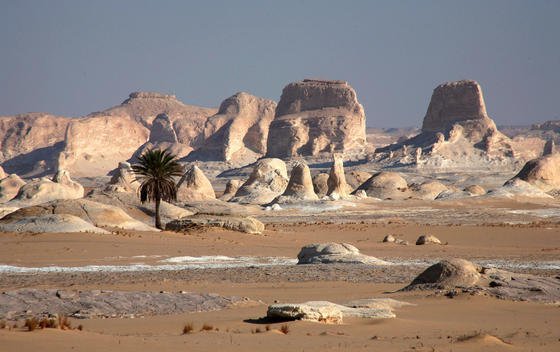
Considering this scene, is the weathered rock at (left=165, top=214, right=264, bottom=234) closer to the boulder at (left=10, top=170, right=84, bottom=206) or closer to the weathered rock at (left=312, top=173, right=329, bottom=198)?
the boulder at (left=10, top=170, right=84, bottom=206)

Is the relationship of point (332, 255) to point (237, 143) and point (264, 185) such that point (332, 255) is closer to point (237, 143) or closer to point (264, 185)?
point (264, 185)

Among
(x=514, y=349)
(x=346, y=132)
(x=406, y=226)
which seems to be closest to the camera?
(x=514, y=349)

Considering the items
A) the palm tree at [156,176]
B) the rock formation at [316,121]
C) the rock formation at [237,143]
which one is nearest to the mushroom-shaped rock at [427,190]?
the palm tree at [156,176]

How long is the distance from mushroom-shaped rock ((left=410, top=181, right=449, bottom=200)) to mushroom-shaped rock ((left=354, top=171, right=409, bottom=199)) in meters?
0.82

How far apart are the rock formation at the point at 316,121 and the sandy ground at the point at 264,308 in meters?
114

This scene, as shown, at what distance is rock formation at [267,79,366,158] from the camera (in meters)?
151

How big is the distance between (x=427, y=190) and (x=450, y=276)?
62102 millimetres

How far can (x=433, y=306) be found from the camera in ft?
52.1

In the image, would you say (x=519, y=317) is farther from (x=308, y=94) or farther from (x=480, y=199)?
(x=308, y=94)

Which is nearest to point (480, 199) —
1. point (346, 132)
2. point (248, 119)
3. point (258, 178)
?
point (258, 178)

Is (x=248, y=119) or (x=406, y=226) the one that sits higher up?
(x=248, y=119)

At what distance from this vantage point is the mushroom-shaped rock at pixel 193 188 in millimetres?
63219

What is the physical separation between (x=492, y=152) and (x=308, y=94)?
4228 centimetres

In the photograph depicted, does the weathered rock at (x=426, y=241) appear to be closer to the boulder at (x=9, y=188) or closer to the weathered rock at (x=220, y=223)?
the weathered rock at (x=220, y=223)
